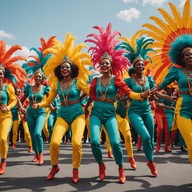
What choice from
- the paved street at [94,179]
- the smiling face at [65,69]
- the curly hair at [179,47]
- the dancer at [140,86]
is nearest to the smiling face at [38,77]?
the smiling face at [65,69]

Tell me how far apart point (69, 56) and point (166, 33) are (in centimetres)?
192

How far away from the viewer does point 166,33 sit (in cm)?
515

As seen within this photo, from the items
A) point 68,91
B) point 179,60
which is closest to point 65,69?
point 68,91

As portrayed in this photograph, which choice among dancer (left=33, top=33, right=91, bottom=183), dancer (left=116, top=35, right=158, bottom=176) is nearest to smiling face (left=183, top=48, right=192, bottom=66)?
dancer (left=116, top=35, right=158, bottom=176)

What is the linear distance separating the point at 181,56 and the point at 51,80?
261 cm

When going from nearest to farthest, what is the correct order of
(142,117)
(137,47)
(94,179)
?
1. (94,179)
2. (142,117)
3. (137,47)

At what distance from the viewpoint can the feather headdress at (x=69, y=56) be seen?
18.5ft

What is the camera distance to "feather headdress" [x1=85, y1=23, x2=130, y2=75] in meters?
5.45

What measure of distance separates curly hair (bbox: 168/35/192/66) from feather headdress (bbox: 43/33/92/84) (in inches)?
67.5

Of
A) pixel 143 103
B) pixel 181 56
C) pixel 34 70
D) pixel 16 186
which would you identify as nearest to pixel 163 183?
pixel 143 103

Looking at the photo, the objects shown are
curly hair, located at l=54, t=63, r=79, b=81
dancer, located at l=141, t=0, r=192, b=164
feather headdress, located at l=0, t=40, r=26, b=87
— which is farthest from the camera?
feather headdress, located at l=0, t=40, r=26, b=87

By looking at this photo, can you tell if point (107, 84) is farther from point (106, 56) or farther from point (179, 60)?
point (179, 60)

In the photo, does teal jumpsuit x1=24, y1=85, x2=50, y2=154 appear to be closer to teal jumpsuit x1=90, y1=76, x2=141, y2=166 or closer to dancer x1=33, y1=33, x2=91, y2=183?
dancer x1=33, y1=33, x2=91, y2=183

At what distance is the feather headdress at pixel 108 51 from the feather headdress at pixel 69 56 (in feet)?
0.91
